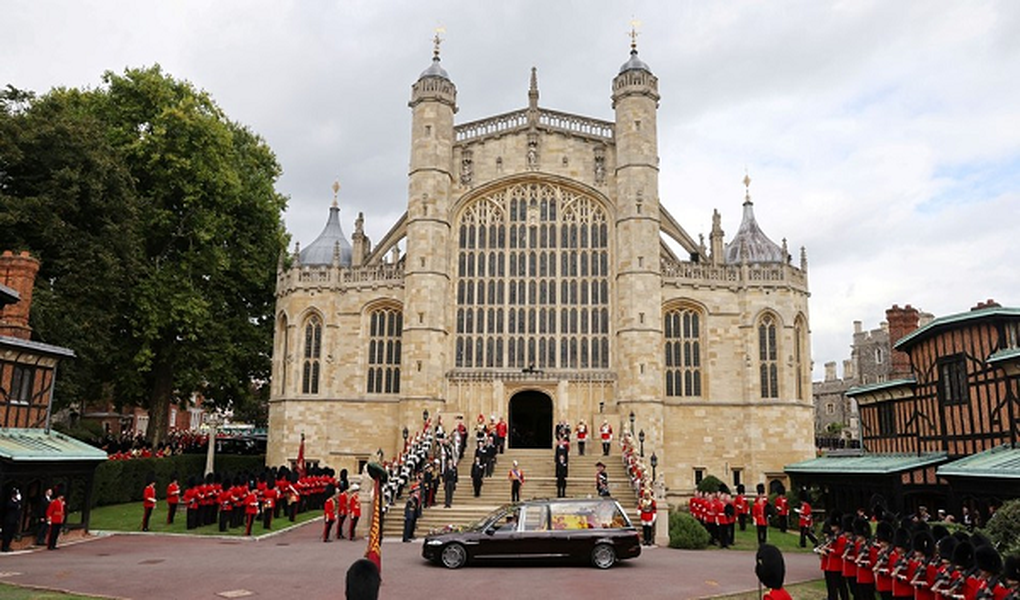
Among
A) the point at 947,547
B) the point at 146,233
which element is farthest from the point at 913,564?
the point at 146,233

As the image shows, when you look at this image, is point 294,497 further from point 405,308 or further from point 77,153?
point 77,153

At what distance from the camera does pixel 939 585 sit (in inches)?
344

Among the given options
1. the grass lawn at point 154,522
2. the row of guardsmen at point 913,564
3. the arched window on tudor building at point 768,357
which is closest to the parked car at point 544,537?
the row of guardsmen at point 913,564

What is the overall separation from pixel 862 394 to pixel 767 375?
843 cm

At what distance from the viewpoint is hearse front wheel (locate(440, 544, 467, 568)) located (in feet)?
50.7

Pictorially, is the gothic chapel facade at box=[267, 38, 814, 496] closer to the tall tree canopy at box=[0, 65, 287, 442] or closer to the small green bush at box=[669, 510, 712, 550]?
the tall tree canopy at box=[0, 65, 287, 442]

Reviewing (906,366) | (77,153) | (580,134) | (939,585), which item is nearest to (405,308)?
(580,134)

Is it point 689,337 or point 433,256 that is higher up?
point 433,256

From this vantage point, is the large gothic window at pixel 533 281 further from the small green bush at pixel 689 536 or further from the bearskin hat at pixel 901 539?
the bearskin hat at pixel 901 539

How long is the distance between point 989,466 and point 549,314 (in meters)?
20.3

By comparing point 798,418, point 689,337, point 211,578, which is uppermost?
point 689,337

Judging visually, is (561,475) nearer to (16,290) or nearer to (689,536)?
(689,536)

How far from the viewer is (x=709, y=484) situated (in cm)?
3105

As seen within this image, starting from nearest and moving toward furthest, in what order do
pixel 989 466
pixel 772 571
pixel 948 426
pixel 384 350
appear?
pixel 772 571, pixel 989 466, pixel 948 426, pixel 384 350
